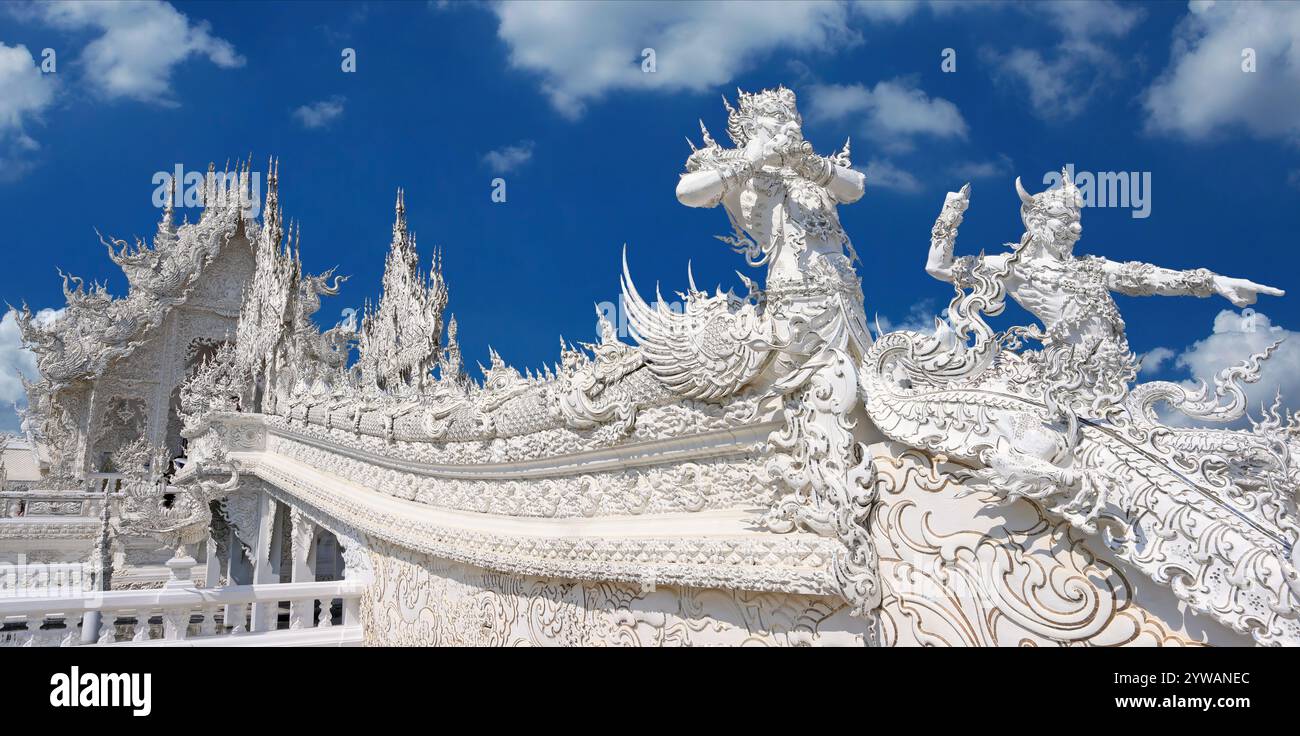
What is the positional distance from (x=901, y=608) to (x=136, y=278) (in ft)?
63.5

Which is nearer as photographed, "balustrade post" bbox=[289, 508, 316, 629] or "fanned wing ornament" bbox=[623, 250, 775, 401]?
"fanned wing ornament" bbox=[623, 250, 775, 401]

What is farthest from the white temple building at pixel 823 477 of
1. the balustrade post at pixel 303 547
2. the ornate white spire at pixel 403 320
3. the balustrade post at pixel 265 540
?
the ornate white spire at pixel 403 320

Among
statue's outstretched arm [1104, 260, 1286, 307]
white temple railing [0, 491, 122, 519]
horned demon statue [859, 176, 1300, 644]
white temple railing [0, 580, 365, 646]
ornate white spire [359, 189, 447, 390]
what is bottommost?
white temple railing [0, 580, 365, 646]

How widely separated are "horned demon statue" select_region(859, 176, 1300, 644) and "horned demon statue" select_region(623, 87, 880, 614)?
0.15 meters

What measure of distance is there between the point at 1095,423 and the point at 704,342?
1197 millimetres

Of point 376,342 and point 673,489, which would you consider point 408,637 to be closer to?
point 673,489

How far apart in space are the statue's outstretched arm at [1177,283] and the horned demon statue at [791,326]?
784 mm

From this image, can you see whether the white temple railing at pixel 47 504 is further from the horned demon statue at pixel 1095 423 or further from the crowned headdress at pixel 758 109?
the horned demon statue at pixel 1095 423

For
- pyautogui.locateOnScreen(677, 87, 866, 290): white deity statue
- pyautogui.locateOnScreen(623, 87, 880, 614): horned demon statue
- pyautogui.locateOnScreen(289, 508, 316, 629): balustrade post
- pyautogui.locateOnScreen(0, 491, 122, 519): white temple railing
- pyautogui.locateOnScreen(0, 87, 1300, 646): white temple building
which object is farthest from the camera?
pyautogui.locateOnScreen(0, 491, 122, 519): white temple railing

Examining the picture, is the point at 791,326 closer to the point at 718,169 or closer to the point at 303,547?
the point at 718,169

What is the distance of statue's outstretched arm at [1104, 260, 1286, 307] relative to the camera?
2.17 m

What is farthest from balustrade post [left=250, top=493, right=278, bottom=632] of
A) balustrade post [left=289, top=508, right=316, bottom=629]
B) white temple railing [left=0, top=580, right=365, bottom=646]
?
white temple railing [left=0, top=580, right=365, bottom=646]

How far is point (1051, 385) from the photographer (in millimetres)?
1964

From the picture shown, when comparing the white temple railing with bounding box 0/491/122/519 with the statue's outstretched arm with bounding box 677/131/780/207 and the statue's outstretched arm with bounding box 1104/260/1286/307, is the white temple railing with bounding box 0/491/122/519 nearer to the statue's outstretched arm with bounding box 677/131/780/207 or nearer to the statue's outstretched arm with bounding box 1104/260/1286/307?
the statue's outstretched arm with bounding box 677/131/780/207
